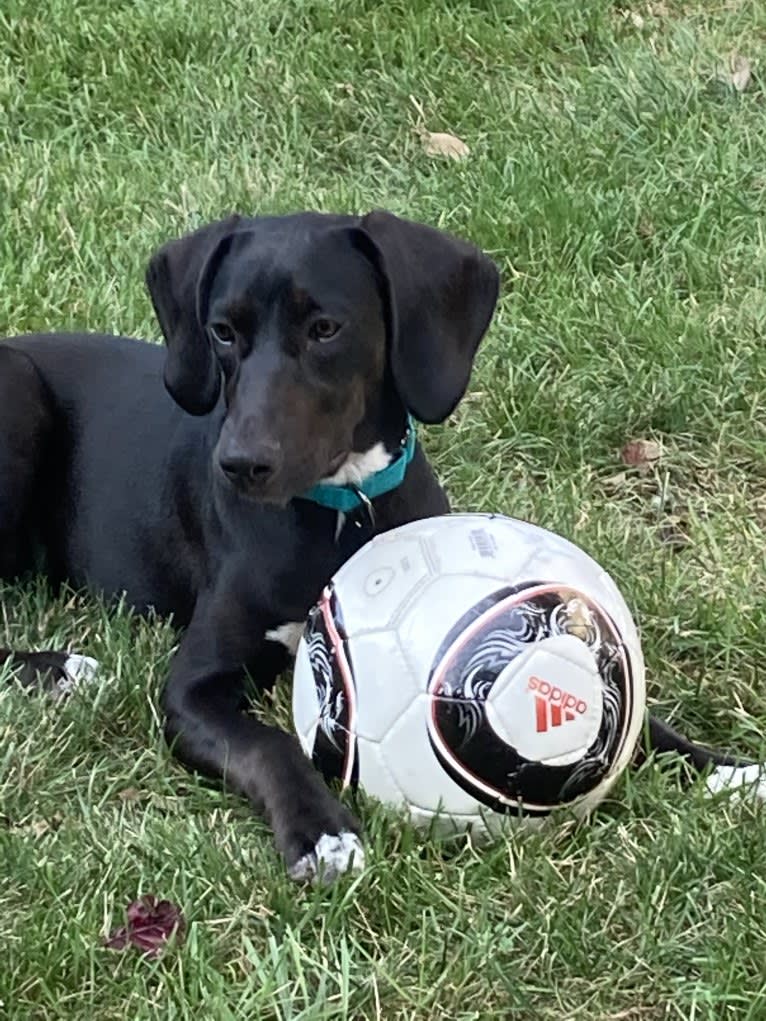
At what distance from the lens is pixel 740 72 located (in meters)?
5.93

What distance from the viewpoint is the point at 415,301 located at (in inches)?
117

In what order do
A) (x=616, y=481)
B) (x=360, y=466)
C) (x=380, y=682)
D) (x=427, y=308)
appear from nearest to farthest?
1. (x=380, y=682)
2. (x=427, y=308)
3. (x=360, y=466)
4. (x=616, y=481)

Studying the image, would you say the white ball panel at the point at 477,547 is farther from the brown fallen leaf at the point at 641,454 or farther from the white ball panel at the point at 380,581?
the brown fallen leaf at the point at 641,454

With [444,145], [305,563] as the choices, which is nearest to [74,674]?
[305,563]

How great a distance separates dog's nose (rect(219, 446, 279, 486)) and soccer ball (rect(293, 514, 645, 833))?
0.84 feet

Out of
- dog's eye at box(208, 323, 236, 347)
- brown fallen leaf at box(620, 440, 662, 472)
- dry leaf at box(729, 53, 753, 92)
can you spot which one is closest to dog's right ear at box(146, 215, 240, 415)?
dog's eye at box(208, 323, 236, 347)

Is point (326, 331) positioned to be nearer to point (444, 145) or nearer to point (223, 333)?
point (223, 333)

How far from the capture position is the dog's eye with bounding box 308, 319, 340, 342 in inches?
115

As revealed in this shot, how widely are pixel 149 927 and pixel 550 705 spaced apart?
0.74 m

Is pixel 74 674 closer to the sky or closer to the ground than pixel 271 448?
closer to the ground

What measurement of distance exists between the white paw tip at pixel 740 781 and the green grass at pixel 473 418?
5 cm

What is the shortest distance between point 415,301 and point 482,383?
1.46m

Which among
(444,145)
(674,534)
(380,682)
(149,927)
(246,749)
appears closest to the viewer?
(149,927)

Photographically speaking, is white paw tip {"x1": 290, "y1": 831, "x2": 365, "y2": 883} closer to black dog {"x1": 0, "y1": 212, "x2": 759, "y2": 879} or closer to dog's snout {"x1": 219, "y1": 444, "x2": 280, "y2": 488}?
black dog {"x1": 0, "y1": 212, "x2": 759, "y2": 879}
